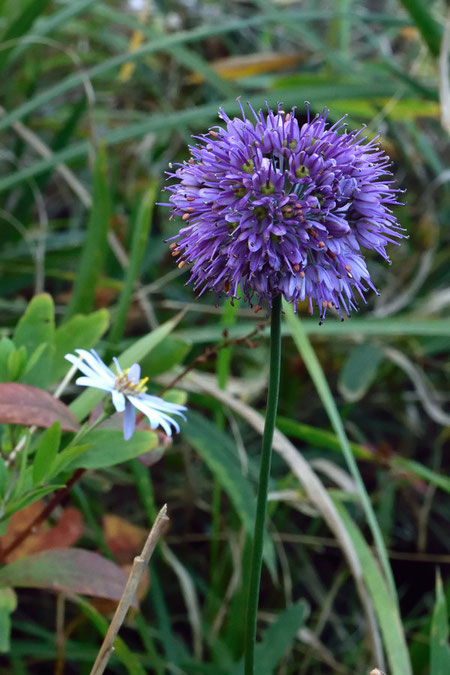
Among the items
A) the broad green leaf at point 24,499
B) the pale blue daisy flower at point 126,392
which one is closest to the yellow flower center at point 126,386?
the pale blue daisy flower at point 126,392

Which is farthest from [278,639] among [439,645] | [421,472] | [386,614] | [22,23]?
[22,23]

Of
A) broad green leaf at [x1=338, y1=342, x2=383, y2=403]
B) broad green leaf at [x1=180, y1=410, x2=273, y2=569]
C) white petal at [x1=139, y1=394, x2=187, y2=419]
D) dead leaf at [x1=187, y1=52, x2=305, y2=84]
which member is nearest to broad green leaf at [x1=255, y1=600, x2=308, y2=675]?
broad green leaf at [x1=180, y1=410, x2=273, y2=569]

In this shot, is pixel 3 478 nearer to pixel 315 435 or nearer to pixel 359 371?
pixel 315 435

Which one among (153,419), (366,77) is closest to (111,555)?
(153,419)

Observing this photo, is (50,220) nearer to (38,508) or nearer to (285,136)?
(38,508)

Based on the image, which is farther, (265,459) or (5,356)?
(5,356)

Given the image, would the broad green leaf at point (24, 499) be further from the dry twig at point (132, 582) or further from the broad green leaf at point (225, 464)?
the broad green leaf at point (225, 464)
